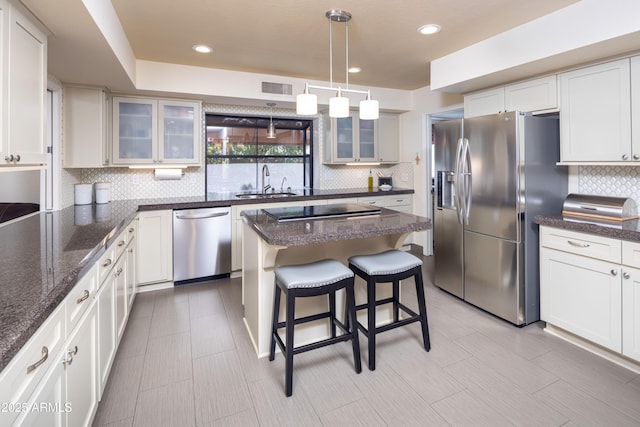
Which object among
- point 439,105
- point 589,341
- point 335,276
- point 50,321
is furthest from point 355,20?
point 589,341

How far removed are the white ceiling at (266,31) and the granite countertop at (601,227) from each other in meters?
1.53

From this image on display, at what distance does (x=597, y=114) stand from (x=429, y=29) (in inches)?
55.8

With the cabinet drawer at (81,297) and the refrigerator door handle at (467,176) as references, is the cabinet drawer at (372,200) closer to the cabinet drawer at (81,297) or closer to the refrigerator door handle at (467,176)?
the refrigerator door handle at (467,176)

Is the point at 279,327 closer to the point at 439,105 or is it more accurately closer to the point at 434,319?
the point at 434,319

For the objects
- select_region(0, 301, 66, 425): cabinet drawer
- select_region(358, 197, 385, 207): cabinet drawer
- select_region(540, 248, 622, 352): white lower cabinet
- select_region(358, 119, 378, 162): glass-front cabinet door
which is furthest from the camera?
select_region(358, 119, 378, 162): glass-front cabinet door

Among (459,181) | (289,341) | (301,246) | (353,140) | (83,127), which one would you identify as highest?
(353,140)

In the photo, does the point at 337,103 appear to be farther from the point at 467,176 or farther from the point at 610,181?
the point at 610,181

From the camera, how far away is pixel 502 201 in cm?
281

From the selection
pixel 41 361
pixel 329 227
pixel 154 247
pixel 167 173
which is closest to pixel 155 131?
pixel 167 173

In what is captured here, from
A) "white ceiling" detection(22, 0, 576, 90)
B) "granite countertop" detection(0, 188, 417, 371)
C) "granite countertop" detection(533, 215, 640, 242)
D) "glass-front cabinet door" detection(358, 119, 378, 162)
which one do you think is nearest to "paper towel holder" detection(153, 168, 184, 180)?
"granite countertop" detection(0, 188, 417, 371)

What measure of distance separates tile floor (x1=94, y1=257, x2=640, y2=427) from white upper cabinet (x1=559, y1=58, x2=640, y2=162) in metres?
1.45

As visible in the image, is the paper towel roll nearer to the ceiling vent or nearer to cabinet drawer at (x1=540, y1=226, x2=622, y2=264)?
the ceiling vent

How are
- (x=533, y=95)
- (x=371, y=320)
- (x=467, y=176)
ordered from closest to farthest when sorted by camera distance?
(x=371, y=320) → (x=533, y=95) → (x=467, y=176)

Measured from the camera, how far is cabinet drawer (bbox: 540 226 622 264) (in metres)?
2.22
